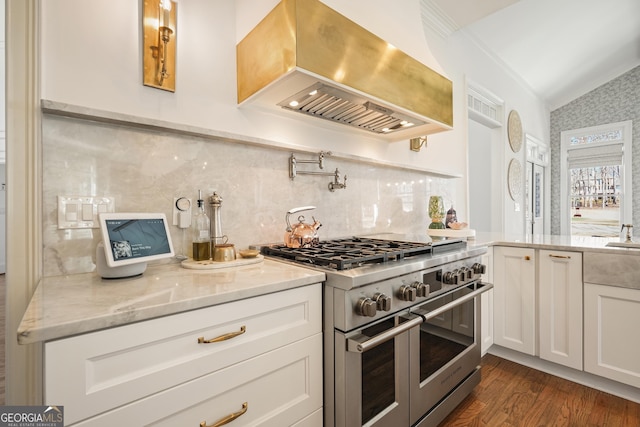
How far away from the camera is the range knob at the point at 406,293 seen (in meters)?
1.22

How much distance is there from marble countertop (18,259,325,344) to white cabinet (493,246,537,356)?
1.80 m

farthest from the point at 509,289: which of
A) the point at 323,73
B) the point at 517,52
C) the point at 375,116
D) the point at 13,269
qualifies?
the point at 517,52

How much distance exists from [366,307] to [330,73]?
38.5 inches

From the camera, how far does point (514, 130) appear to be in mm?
4324

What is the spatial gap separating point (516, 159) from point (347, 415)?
463cm

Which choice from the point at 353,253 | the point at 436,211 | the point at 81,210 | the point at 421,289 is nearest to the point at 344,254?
the point at 353,253

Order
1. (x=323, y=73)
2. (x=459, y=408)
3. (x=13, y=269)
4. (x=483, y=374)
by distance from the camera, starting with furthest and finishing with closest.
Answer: (x=483, y=374) → (x=459, y=408) → (x=323, y=73) → (x=13, y=269)

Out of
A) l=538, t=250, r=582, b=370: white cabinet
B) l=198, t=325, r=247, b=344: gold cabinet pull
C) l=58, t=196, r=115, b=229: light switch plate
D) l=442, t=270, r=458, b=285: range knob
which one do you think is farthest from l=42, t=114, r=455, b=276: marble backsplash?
l=538, t=250, r=582, b=370: white cabinet

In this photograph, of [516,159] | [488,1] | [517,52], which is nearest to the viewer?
[488,1]

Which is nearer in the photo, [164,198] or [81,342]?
[81,342]

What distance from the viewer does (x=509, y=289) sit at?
87.0 inches

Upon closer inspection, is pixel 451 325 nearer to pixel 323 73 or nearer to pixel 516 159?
pixel 323 73

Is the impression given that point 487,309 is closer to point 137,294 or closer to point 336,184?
point 336,184

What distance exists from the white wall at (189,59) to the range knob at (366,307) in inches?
41.2
